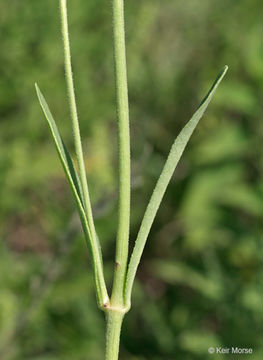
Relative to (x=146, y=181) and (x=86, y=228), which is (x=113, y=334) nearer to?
(x=86, y=228)

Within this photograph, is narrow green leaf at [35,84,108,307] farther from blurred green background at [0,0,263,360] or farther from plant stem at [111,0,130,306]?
blurred green background at [0,0,263,360]

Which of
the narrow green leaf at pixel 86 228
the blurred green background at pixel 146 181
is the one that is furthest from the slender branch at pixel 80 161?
the blurred green background at pixel 146 181

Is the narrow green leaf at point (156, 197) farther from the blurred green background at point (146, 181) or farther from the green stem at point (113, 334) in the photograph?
the blurred green background at point (146, 181)

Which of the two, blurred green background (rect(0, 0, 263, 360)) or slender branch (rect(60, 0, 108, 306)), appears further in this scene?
blurred green background (rect(0, 0, 263, 360))

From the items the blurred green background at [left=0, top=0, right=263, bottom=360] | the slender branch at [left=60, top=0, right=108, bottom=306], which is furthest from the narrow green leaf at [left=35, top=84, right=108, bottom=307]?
the blurred green background at [left=0, top=0, right=263, bottom=360]

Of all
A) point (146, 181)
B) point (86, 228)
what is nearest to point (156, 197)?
point (86, 228)

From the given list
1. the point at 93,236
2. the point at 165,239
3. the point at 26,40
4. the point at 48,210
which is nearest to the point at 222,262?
the point at 165,239
